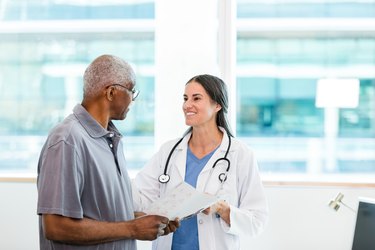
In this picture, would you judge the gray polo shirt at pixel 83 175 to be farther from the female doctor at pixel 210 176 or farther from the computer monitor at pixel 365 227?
the computer monitor at pixel 365 227

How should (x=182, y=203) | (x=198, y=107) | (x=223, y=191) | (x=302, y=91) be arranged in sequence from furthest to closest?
(x=302, y=91)
(x=198, y=107)
(x=223, y=191)
(x=182, y=203)

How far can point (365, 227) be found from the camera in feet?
6.42

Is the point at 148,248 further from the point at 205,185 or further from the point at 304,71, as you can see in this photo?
the point at 304,71

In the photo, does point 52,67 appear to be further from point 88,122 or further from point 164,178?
point 88,122

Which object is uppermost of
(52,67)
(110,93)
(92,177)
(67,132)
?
(52,67)

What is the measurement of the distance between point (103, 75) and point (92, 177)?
1.12ft

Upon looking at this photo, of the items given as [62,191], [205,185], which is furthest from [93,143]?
[205,185]

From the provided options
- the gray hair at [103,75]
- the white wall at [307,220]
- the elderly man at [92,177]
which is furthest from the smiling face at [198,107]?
the white wall at [307,220]

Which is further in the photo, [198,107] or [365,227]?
[198,107]

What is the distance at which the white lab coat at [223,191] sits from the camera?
2.21m

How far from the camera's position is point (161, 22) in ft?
11.4

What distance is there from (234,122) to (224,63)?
42 cm

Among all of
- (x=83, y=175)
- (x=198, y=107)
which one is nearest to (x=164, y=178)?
(x=198, y=107)

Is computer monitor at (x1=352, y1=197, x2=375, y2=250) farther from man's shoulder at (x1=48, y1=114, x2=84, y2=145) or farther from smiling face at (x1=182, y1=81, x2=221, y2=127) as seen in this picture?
Result: man's shoulder at (x1=48, y1=114, x2=84, y2=145)
